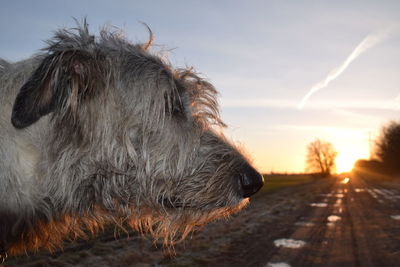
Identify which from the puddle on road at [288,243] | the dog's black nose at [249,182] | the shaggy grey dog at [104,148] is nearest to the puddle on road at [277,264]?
the puddle on road at [288,243]

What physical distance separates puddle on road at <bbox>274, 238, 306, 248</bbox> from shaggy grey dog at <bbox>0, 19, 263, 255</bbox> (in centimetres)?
817

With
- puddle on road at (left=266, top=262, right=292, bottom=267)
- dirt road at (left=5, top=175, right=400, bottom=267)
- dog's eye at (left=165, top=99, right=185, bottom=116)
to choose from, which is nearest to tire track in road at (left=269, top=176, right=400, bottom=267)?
dirt road at (left=5, top=175, right=400, bottom=267)

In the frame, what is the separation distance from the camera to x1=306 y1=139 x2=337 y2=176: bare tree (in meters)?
136

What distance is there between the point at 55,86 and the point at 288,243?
9899 mm

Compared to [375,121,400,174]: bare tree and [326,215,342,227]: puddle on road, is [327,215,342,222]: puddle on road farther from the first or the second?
[375,121,400,174]: bare tree

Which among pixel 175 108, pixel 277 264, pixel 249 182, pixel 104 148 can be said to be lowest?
pixel 277 264

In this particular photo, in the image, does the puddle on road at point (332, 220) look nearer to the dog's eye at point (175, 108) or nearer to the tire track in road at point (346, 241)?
the tire track in road at point (346, 241)

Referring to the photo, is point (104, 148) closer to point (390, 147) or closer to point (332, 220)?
point (332, 220)

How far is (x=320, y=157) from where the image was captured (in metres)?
141

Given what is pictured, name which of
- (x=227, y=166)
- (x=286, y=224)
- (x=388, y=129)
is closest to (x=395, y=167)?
(x=388, y=129)

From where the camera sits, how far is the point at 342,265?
8.02 metres

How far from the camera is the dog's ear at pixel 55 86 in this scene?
2.02 metres

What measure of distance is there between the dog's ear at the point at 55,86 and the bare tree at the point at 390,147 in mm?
90921

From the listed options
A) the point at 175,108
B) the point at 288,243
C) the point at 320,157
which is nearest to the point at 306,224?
the point at 288,243
